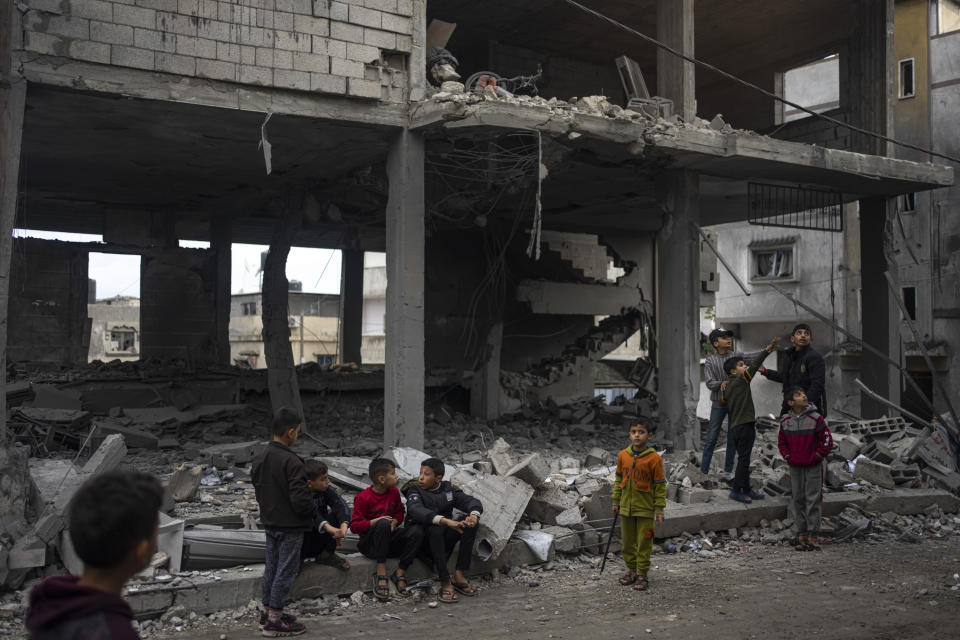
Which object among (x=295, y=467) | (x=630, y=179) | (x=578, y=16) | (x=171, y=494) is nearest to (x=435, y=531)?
(x=295, y=467)

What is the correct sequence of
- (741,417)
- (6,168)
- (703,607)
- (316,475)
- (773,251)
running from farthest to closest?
(773,251) < (741,417) < (6,168) < (703,607) < (316,475)

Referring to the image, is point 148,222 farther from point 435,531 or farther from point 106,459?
point 435,531

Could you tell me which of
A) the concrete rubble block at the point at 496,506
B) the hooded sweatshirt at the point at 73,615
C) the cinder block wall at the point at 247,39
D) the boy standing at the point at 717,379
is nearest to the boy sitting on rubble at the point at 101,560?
the hooded sweatshirt at the point at 73,615

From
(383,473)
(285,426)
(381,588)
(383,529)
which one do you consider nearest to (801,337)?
(383,473)

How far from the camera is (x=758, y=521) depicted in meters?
8.37

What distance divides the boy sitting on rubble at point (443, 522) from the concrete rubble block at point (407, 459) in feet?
6.59

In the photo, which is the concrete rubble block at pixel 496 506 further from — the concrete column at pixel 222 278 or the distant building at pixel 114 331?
the distant building at pixel 114 331

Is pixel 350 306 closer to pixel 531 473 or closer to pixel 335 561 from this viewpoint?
pixel 531 473

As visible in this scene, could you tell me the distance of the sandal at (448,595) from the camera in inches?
232

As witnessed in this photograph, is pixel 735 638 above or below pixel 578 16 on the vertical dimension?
below

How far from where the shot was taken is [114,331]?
37.8 m

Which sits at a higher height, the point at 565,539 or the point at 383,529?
the point at 383,529

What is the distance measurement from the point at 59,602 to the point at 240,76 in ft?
25.7

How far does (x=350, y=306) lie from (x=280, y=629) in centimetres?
1567
